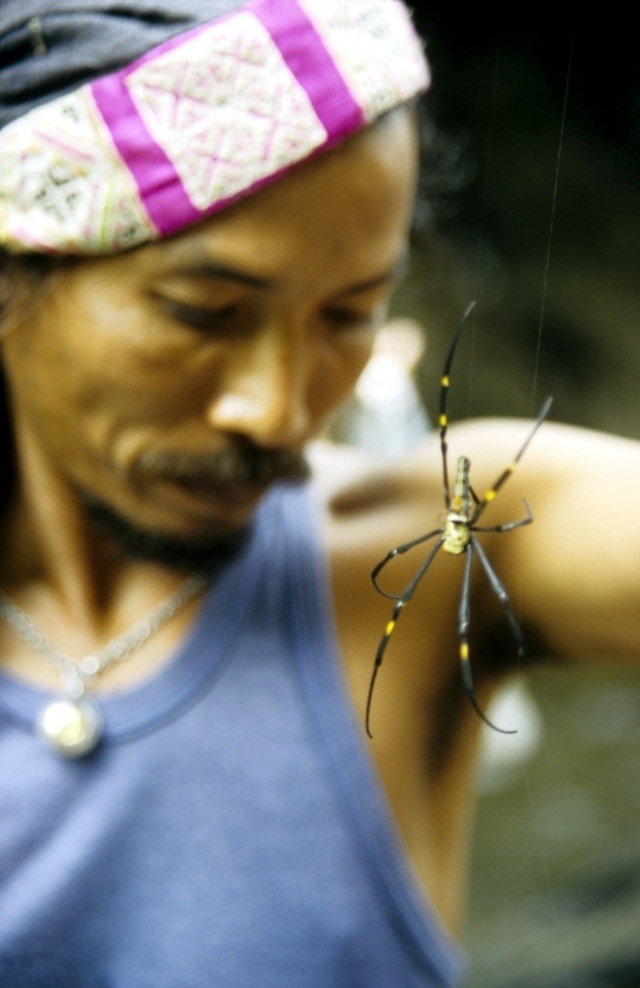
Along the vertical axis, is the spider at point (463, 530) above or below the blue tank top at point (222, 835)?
above

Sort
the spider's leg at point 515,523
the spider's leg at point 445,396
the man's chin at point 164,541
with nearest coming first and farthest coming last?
the spider's leg at point 445,396 < the spider's leg at point 515,523 < the man's chin at point 164,541

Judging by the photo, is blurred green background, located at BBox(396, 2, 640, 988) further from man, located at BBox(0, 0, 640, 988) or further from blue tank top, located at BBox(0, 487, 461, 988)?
blue tank top, located at BBox(0, 487, 461, 988)

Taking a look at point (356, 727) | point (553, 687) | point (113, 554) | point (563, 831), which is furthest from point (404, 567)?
point (553, 687)

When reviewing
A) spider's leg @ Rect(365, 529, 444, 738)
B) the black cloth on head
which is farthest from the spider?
the black cloth on head

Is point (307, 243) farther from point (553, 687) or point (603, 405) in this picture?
point (553, 687)

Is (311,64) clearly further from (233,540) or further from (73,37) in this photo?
(233,540)

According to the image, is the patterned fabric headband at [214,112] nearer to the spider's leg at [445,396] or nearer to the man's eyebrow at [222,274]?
the man's eyebrow at [222,274]

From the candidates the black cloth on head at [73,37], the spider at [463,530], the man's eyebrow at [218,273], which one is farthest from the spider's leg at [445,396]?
the black cloth on head at [73,37]
